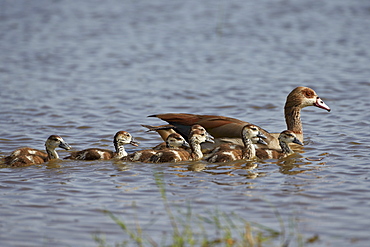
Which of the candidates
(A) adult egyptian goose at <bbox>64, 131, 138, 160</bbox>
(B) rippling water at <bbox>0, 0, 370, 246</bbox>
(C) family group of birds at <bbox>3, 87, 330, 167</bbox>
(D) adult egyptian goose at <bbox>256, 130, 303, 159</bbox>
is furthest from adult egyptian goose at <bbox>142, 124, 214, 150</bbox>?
(D) adult egyptian goose at <bbox>256, 130, 303, 159</bbox>

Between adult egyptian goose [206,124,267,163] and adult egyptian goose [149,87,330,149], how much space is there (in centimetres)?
25

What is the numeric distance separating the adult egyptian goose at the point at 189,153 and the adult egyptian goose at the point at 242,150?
0.54ft

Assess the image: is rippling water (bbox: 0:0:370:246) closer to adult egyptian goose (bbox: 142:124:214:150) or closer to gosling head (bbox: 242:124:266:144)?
adult egyptian goose (bbox: 142:124:214:150)

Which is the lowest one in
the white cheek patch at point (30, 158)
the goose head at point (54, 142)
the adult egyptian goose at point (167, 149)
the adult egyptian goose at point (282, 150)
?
the adult egyptian goose at point (282, 150)

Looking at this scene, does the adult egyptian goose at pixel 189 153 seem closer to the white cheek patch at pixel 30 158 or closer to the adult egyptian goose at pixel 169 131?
the adult egyptian goose at pixel 169 131

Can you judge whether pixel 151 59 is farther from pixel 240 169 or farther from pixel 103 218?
pixel 103 218

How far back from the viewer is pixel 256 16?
19.3 m

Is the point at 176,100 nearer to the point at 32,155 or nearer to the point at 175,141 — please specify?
the point at 175,141

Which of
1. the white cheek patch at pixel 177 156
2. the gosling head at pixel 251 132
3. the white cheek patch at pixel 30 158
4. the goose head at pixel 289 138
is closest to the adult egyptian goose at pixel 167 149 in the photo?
the white cheek patch at pixel 177 156

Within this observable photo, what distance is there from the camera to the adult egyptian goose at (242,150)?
23.7 feet

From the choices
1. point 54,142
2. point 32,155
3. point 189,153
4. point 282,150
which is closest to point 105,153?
point 54,142

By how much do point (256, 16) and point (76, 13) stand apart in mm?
5867

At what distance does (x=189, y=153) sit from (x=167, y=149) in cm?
30

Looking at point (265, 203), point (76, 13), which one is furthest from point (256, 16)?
point (265, 203)
